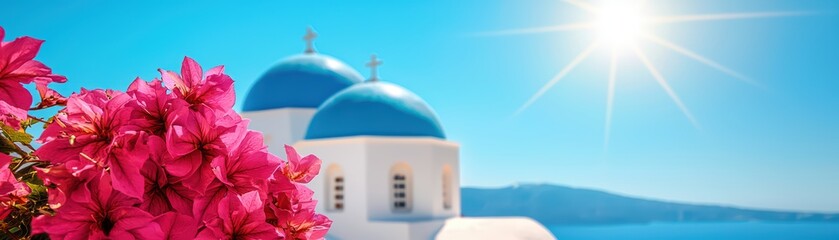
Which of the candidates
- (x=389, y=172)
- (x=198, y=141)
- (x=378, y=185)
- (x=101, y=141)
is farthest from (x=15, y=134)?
(x=389, y=172)

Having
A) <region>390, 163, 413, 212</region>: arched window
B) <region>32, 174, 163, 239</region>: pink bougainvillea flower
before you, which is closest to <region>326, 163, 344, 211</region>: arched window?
<region>390, 163, 413, 212</region>: arched window

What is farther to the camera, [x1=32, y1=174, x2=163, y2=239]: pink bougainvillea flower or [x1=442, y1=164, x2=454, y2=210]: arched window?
[x1=442, y1=164, x2=454, y2=210]: arched window

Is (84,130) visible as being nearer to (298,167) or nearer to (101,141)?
(101,141)

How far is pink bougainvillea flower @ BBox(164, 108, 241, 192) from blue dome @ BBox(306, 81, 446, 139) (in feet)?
35.9

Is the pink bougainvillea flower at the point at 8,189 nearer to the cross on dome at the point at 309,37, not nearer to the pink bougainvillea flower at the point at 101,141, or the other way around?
the pink bougainvillea flower at the point at 101,141

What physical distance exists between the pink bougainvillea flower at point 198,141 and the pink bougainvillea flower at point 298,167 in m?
0.18

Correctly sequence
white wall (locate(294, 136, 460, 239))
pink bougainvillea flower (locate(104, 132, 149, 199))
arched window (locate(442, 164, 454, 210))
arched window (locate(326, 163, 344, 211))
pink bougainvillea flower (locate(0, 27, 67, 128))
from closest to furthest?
1. pink bougainvillea flower (locate(104, 132, 149, 199))
2. pink bougainvillea flower (locate(0, 27, 67, 128))
3. white wall (locate(294, 136, 460, 239))
4. arched window (locate(326, 163, 344, 211))
5. arched window (locate(442, 164, 454, 210))

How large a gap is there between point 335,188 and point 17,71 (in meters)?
11.1

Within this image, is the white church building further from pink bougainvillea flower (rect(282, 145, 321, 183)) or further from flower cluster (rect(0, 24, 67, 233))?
flower cluster (rect(0, 24, 67, 233))

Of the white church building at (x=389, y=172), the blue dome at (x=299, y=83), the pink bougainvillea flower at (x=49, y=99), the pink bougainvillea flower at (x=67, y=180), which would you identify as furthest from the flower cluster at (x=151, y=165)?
the blue dome at (x=299, y=83)

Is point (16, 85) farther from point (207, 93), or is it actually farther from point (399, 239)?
point (399, 239)

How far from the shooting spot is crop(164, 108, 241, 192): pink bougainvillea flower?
1.01 m

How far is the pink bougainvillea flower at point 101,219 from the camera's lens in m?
0.98

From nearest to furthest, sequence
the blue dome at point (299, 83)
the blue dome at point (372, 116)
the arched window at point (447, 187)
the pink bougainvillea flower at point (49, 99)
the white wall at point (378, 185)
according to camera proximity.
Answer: the pink bougainvillea flower at point (49, 99), the white wall at point (378, 185), the blue dome at point (372, 116), the arched window at point (447, 187), the blue dome at point (299, 83)
